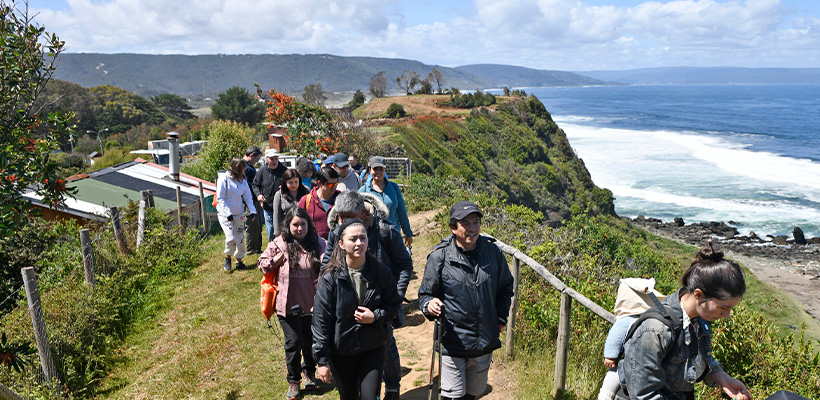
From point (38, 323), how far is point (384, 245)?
3165 mm

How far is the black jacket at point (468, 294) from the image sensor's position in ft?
11.4

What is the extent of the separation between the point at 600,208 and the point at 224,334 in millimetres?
33062

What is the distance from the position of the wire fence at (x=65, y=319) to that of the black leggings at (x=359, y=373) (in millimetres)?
2441

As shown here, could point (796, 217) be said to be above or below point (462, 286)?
below

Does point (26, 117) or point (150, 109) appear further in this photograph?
point (150, 109)

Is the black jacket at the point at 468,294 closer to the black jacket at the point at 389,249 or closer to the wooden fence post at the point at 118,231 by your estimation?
the black jacket at the point at 389,249

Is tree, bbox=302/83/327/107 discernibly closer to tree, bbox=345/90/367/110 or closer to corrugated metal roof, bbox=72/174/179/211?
tree, bbox=345/90/367/110

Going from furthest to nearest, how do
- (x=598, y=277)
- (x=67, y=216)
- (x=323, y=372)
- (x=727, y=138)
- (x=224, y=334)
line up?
1. (x=727, y=138)
2. (x=67, y=216)
3. (x=598, y=277)
4. (x=224, y=334)
5. (x=323, y=372)

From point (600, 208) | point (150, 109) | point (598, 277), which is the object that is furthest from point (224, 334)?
point (150, 109)

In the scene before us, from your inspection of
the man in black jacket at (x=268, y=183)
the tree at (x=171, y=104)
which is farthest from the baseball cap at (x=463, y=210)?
the tree at (x=171, y=104)

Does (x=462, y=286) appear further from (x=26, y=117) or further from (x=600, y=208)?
(x=600, y=208)

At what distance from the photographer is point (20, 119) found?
6.19 m

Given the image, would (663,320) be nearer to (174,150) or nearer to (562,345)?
(562,345)

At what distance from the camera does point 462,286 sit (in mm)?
3469
